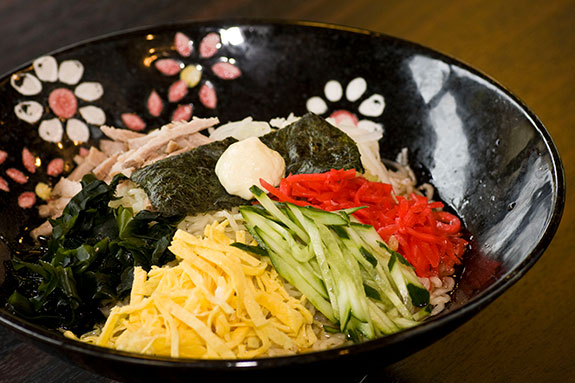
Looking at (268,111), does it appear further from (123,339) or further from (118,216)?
(123,339)

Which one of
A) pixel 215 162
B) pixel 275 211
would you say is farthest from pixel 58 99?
pixel 275 211

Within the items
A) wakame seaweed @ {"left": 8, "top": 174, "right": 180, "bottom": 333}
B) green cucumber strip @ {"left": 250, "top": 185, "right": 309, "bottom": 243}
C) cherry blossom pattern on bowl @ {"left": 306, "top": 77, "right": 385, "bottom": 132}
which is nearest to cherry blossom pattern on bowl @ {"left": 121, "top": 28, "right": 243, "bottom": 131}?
cherry blossom pattern on bowl @ {"left": 306, "top": 77, "right": 385, "bottom": 132}

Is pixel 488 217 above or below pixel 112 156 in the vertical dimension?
below

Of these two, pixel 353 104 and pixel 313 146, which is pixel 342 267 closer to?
pixel 313 146

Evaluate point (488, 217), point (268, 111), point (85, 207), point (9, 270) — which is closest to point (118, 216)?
point (85, 207)

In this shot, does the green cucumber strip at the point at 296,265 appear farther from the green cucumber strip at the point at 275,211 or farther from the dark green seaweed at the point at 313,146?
the dark green seaweed at the point at 313,146

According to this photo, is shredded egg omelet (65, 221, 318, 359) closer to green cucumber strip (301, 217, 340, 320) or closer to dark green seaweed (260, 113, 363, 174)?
green cucumber strip (301, 217, 340, 320)

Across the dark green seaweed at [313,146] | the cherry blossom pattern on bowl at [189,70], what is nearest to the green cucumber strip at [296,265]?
the dark green seaweed at [313,146]
